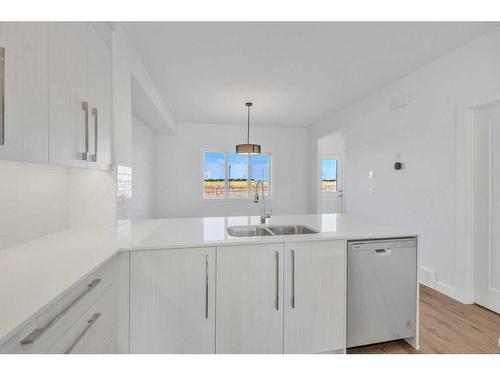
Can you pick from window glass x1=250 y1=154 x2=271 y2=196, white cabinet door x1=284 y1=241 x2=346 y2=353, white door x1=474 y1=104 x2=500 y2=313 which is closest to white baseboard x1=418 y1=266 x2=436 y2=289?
white door x1=474 y1=104 x2=500 y2=313

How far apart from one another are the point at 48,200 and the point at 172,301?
1.11 m

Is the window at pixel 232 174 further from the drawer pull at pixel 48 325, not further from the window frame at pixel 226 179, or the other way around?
the drawer pull at pixel 48 325

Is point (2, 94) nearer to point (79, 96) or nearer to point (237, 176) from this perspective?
point (79, 96)

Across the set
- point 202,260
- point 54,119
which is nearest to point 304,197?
point 202,260

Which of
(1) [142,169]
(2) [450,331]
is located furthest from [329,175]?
(2) [450,331]

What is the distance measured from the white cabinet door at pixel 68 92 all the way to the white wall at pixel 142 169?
2605 millimetres

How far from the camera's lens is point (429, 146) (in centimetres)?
283

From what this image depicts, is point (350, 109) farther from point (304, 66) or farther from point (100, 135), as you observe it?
point (100, 135)

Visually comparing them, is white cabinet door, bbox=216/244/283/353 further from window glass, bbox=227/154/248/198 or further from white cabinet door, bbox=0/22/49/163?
window glass, bbox=227/154/248/198

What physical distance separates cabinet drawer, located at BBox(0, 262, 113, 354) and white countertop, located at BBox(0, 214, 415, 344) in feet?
0.15

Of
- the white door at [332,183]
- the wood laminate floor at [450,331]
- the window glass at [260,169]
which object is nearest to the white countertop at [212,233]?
the wood laminate floor at [450,331]

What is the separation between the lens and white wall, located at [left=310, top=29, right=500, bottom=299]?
239 cm

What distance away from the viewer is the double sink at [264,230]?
2039 millimetres

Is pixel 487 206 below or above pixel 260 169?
below
